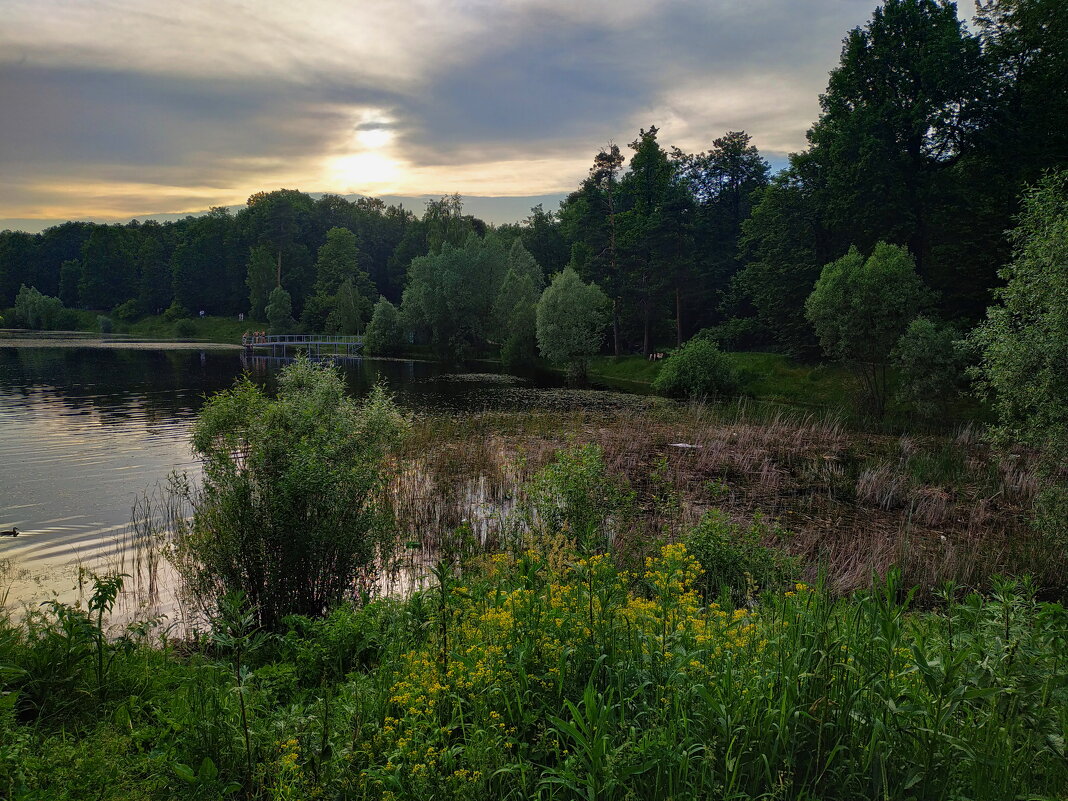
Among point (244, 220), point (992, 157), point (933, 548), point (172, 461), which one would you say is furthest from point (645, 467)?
point (244, 220)

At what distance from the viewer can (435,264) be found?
83500mm

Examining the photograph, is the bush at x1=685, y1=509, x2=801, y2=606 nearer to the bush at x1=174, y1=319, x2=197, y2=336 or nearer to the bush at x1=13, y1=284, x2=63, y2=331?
the bush at x1=174, y1=319, x2=197, y2=336

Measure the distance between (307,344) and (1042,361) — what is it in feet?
317

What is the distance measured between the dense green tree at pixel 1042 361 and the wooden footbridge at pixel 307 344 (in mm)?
78621

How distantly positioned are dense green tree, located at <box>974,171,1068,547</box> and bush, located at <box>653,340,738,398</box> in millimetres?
26925

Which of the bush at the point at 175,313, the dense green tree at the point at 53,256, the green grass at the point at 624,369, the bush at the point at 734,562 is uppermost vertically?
the dense green tree at the point at 53,256

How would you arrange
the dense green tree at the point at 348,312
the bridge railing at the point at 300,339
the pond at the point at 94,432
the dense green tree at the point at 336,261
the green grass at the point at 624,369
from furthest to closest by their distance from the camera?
the dense green tree at the point at 336,261 < the dense green tree at the point at 348,312 < the bridge railing at the point at 300,339 < the green grass at the point at 624,369 < the pond at the point at 94,432

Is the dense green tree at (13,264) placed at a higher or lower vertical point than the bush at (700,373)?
higher

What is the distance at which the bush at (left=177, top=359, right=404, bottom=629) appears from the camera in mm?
10234

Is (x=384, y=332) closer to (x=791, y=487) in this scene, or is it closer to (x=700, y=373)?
(x=700, y=373)

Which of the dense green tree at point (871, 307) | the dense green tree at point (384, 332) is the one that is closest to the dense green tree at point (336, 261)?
the dense green tree at point (384, 332)

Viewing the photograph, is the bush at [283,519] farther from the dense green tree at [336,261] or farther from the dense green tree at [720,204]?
the dense green tree at [336,261]

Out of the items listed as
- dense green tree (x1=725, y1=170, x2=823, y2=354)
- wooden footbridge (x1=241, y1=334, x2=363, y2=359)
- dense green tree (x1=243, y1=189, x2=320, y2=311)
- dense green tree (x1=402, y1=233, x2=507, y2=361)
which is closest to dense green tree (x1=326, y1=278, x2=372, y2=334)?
wooden footbridge (x1=241, y1=334, x2=363, y2=359)

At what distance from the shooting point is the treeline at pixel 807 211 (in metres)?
41.3
